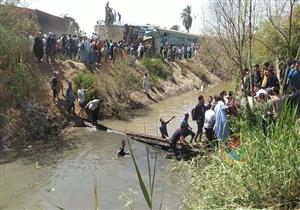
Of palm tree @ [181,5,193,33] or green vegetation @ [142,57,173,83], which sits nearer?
green vegetation @ [142,57,173,83]

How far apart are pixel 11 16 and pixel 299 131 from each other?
16.4 meters

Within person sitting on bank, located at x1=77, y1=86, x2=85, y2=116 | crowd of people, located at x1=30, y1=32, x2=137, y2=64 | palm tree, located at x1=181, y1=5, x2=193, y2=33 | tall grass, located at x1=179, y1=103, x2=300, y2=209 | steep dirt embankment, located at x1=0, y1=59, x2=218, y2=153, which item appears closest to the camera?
tall grass, located at x1=179, y1=103, x2=300, y2=209

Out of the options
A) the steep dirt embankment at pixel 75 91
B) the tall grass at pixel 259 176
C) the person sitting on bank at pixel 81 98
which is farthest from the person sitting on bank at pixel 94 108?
the tall grass at pixel 259 176

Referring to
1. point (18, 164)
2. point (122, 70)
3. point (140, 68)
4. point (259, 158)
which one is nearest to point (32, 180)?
point (18, 164)

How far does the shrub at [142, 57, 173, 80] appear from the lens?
3316 cm

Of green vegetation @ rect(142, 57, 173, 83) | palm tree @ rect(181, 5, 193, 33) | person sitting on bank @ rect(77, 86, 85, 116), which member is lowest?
person sitting on bank @ rect(77, 86, 85, 116)

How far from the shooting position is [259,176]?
238 inches

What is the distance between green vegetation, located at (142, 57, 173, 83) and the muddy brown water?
45.5 ft

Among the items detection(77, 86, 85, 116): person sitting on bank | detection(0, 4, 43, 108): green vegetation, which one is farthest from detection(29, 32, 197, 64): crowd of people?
detection(77, 86, 85, 116): person sitting on bank

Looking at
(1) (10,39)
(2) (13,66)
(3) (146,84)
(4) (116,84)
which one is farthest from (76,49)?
(1) (10,39)

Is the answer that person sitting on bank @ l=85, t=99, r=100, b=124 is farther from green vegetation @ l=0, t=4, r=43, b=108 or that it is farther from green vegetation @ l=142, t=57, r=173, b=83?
green vegetation @ l=142, t=57, r=173, b=83

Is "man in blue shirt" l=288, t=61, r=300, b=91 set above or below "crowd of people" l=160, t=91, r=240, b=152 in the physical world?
above

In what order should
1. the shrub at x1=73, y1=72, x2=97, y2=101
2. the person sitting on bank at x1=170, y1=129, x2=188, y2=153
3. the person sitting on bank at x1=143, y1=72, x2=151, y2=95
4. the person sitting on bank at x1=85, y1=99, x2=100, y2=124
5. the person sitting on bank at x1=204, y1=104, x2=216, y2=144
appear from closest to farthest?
the person sitting on bank at x1=204, y1=104, x2=216, y2=144 < the person sitting on bank at x1=170, y1=129, x2=188, y2=153 < the person sitting on bank at x1=85, y1=99, x2=100, y2=124 < the shrub at x1=73, y1=72, x2=97, y2=101 < the person sitting on bank at x1=143, y1=72, x2=151, y2=95

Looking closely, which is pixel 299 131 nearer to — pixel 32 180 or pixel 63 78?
pixel 32 180
